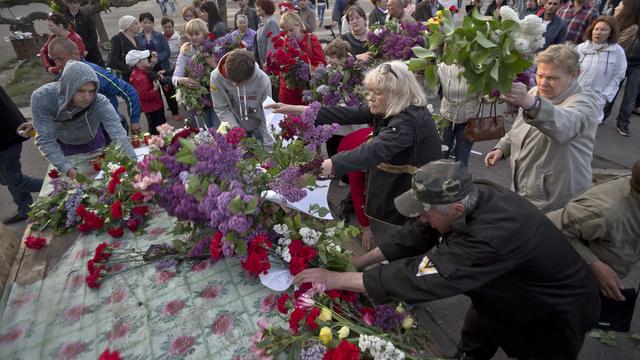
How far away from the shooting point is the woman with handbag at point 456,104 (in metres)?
3.65

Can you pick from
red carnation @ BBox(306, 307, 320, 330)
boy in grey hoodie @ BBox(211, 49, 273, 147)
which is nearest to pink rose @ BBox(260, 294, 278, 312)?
red carnation @ BBox(306, 307, 320, 330)

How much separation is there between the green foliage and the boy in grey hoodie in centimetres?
177

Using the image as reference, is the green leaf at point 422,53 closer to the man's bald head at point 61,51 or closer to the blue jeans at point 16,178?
the man's bald head at point 61,51

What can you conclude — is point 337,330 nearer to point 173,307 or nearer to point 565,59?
point 173,307

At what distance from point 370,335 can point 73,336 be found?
122 centimetres

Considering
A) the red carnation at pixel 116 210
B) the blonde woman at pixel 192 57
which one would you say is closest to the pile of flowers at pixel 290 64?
the blonde woman at pixel 192 57

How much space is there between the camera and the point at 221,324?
5.18ft

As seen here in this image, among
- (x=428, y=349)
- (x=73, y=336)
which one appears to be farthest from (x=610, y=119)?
(x=73, y=336)

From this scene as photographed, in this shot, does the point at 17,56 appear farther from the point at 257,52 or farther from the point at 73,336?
the point at 73,336

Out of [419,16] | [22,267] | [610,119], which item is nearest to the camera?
[22,267]

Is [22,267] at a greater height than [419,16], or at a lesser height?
lesser

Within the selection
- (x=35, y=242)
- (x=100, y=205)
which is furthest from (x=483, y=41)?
(x=35, y=242)

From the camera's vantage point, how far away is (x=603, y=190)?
1.85 meters

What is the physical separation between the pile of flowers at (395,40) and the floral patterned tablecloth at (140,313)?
2.81 metres
